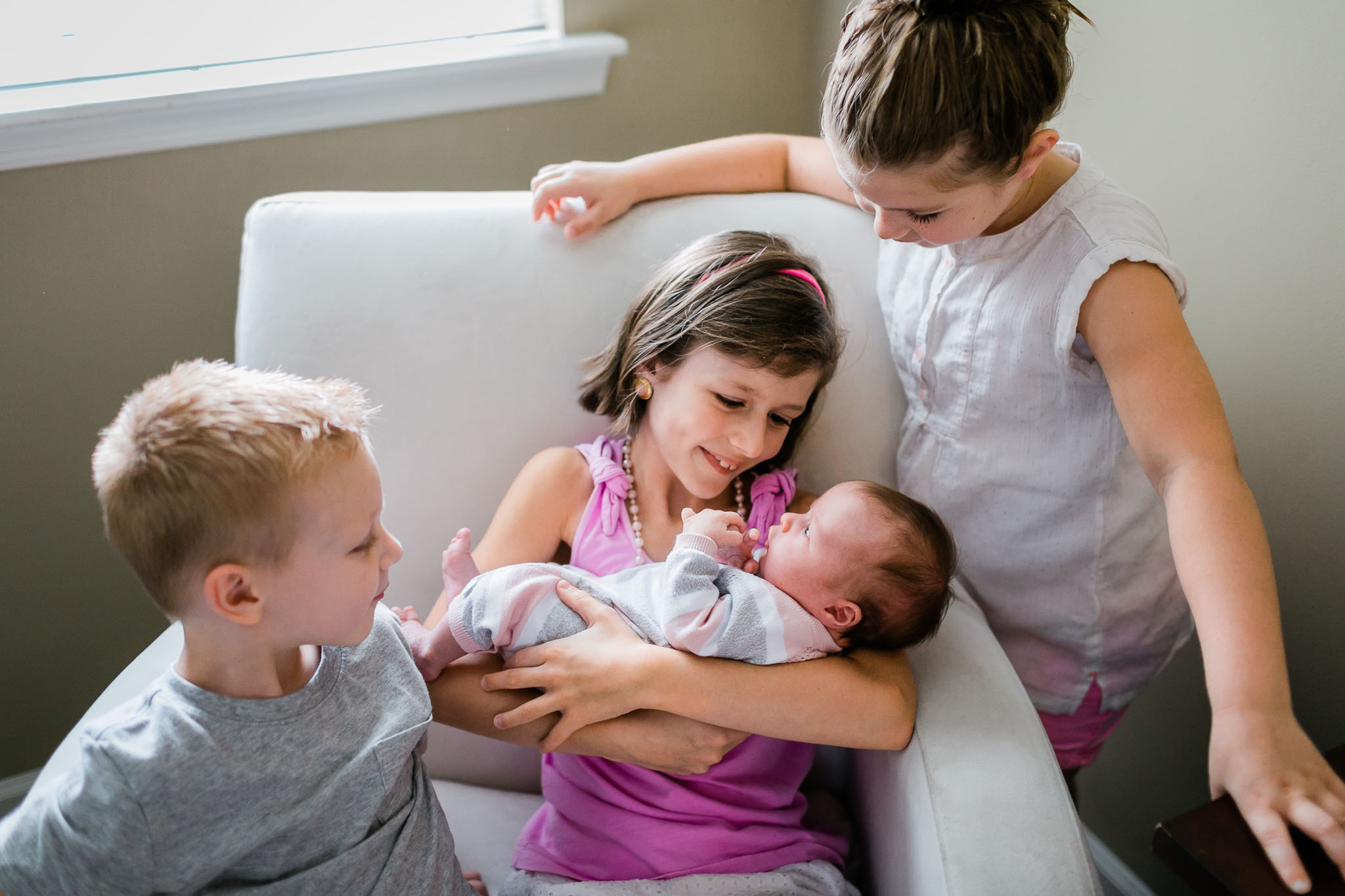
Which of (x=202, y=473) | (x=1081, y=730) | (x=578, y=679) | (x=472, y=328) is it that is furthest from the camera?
(x=1081, y=730)

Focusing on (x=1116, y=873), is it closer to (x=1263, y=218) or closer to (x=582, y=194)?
(x=1263, y=218)

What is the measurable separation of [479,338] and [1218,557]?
0.89 metres

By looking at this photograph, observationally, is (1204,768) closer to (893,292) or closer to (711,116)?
(893,292)

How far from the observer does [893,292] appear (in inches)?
49.7

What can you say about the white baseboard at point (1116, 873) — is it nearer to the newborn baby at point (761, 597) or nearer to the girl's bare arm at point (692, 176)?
the newborn baby at point (761, 597)

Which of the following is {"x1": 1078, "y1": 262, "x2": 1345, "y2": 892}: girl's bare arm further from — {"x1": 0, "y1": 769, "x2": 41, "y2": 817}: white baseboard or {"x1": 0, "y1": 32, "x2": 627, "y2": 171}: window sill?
{"x1": 0, "y1": 769, "x2": 41, "y2": 817}: white baseboard

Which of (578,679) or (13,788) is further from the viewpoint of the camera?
(13,788)

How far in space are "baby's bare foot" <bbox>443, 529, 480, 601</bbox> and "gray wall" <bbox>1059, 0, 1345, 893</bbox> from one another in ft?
3.46

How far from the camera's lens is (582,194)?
1236mm

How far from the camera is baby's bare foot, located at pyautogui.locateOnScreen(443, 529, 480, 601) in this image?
3.38ft

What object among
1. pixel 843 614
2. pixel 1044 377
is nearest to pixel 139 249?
pixel 843 614

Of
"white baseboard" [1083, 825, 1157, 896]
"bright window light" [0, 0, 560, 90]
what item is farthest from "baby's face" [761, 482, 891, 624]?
"bright window light" [0, 0, 560, 90]

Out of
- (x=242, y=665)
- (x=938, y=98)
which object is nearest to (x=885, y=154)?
(x=938, y=98)

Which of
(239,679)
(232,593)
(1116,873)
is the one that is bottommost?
(1116,873)
